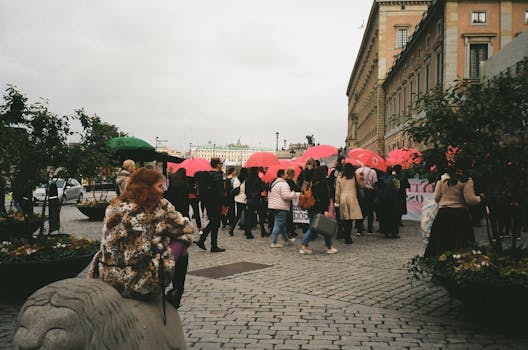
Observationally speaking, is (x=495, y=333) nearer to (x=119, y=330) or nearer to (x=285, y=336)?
(x=285, y=336)

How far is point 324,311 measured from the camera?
18.9 feet

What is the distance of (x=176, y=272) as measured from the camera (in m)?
4.32

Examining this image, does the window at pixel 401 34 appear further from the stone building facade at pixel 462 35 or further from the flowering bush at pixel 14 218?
the flowering bush at pixel 14 218

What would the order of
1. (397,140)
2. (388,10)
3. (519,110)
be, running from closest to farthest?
1. (519,110)
2. (397,140)
3. (388,10)

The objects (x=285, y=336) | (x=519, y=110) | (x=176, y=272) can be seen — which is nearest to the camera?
(x=176, y=272)

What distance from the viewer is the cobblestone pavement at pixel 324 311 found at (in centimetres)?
472

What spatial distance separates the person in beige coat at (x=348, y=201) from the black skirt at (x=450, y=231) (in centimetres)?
504

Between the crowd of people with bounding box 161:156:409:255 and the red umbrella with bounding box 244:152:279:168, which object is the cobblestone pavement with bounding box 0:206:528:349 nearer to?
the crowd of people with bounding box 161:156:409:255

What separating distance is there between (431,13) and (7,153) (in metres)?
37.5

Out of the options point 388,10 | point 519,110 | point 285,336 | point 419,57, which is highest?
point 388,10

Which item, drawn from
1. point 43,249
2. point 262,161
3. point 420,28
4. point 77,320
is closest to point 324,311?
point 43,249

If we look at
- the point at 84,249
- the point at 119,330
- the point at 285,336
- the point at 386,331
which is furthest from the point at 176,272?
the point at 84,249

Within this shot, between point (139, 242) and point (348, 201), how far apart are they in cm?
875

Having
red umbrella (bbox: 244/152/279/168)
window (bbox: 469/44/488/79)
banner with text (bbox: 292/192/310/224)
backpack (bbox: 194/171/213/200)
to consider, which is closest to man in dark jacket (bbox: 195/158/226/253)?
backpack (bbox: 194/171/213/200)
